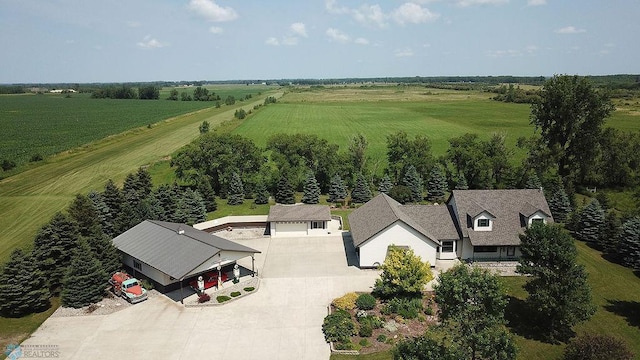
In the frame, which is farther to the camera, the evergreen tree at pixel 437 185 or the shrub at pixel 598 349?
the evergreen tree at pixel 437 185

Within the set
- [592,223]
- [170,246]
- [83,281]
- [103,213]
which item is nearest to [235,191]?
[103,213]

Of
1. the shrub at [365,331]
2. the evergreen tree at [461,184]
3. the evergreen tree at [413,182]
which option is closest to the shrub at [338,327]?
the shrub at [365,331]

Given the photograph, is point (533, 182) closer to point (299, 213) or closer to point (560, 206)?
point (560, 206)

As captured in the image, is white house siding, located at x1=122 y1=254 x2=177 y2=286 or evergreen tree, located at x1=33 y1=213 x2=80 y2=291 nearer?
evergreen tree, located at x1=33 y1=213 x2=80 y2=291

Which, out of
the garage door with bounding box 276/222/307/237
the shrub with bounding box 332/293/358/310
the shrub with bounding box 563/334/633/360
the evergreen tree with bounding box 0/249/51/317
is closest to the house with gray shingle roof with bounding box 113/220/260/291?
the evergreen tree with bounding box 0/249/51/317

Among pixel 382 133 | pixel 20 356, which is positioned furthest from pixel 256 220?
pixel 382 133

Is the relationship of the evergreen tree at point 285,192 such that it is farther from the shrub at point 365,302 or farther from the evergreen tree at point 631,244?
the evergreen tree at point 631,244

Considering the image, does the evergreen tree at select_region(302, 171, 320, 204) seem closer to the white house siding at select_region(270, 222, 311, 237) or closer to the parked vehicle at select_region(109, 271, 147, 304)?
the white house siding at select_region(270, 222, 311, 237)
